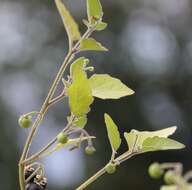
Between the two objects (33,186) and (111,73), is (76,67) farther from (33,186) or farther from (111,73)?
(111,73)

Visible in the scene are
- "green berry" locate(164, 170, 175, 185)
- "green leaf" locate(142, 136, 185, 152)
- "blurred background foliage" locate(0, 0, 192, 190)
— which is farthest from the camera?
"blurred background foliage" locate(0, 0, 192, 190)

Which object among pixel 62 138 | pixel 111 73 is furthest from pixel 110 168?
pixel 111 73

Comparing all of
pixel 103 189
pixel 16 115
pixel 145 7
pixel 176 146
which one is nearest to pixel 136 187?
pixel 103 189

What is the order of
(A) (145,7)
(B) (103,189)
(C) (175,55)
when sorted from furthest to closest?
(A) (145,7) → (C) (175,55) → (B) (103,189)

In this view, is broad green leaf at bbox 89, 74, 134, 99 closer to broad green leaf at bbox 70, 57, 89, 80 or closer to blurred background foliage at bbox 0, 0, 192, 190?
broad green leaf at bbox 70, 57, 89, 80

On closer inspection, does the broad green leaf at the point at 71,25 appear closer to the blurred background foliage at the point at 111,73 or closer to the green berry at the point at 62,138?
the green berry at the point at 62,138

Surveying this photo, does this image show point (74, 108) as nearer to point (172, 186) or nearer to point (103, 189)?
point (172, 186)

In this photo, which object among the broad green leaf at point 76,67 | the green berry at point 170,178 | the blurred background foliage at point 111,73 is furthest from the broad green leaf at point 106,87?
the blurred background foliage at point 111,73

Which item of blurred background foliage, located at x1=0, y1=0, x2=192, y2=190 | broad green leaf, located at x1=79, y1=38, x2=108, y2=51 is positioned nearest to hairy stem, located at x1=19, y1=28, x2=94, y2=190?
broad green leaf, located at x1=79, y1=38, x2=108, y2=51
